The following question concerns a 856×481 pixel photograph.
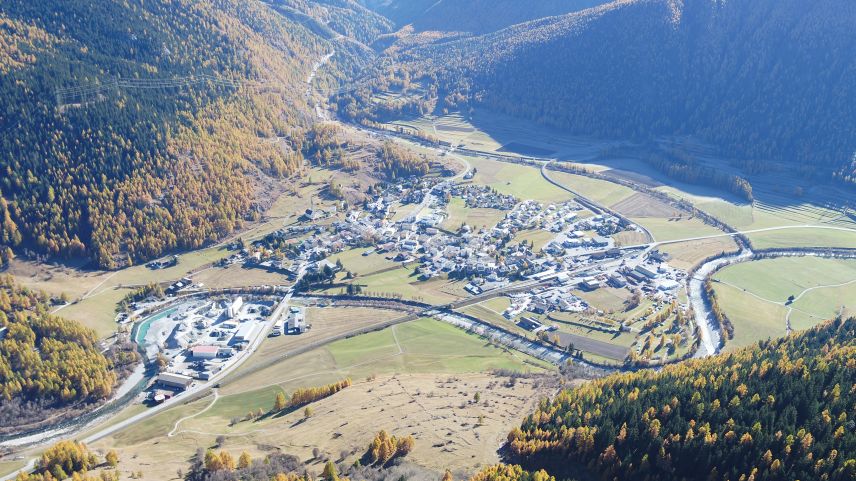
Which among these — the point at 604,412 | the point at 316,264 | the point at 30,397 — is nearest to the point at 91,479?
the point at 30,397

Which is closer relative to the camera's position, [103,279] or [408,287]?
[103,279]

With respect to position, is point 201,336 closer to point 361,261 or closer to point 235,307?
point 235,307

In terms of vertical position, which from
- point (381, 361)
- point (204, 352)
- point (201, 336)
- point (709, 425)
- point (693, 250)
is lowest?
point (381, 361)

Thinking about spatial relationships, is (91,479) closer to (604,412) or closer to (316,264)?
(604,412)

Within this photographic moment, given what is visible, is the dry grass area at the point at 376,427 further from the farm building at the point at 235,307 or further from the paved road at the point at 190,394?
the farm building at the point at 235,307

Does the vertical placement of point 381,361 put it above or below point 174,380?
below

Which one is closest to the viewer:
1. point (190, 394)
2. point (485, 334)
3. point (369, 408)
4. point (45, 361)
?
point (369, 408)

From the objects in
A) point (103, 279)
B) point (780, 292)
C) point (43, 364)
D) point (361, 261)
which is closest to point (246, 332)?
point (43, 364)

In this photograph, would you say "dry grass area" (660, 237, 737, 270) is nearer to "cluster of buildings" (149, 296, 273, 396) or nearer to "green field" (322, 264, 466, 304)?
"green field" (322, 264, 466, 304)
